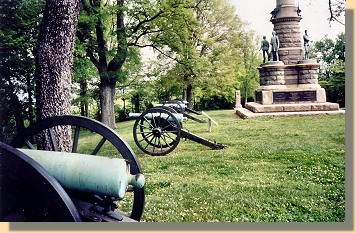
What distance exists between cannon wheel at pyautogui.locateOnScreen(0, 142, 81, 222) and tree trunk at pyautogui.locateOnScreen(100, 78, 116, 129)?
2402 mm

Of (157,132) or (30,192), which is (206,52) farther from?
(30,192)

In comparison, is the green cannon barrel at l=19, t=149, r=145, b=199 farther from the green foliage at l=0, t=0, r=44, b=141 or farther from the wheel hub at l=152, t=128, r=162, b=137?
the wheel hub at l=152, t=128, r=162, b=137

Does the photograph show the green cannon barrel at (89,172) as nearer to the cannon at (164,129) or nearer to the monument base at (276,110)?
the cannon at (164,129)

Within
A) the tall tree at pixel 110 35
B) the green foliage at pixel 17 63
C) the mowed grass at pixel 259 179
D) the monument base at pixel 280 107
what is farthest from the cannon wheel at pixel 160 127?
the green foliage at pixel 17 63

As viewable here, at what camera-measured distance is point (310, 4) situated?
11.5ft

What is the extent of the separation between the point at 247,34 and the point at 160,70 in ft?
4.56

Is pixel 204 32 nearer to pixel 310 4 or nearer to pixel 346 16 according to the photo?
pixel 310 4

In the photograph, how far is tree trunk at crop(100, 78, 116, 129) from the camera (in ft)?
14.2

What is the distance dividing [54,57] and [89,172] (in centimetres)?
187

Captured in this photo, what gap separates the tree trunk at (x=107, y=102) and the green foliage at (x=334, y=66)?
9.13ft

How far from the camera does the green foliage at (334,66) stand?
10.3 feet

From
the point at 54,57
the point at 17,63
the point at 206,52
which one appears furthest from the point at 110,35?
the point at 54,57

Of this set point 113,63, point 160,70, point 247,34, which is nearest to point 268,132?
point 247,34

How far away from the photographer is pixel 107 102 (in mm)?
4430
